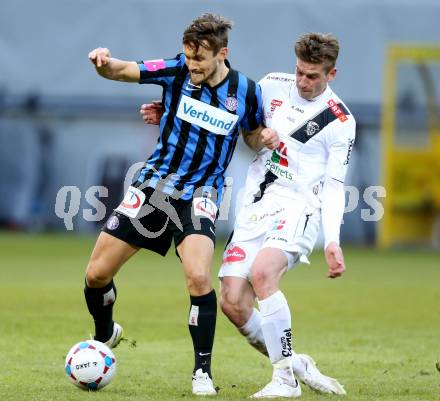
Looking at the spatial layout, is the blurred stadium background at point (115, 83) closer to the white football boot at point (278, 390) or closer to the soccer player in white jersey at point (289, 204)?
the soccer player in white jersey at point (289, 204)

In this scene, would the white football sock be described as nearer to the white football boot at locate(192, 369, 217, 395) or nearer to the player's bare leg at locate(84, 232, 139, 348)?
the white football boot at locate(192, 369, 217, 395)

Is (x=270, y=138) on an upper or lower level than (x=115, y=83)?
upper

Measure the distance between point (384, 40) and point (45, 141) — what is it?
7793mm

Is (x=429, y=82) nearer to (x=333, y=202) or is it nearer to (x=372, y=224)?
(x=372, y=224)

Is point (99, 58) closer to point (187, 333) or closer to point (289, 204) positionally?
point (289, 204)

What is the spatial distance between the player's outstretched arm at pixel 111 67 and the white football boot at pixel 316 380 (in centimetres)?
206

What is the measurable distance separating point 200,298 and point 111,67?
1520 millimetres

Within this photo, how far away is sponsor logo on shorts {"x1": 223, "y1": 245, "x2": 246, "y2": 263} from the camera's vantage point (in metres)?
7.03

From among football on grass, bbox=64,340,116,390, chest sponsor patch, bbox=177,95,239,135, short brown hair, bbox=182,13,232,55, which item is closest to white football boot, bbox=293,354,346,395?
football on grass, bbox=64,340,116,390

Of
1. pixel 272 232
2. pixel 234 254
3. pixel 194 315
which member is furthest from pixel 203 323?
pixel 272 232

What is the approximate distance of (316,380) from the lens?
22.3 feet

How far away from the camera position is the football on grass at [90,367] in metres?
6.58

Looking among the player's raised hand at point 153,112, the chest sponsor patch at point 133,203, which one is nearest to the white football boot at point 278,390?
the chest sponsor patch at point 133,203

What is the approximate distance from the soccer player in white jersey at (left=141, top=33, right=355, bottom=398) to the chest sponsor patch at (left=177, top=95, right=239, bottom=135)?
1.16ft
